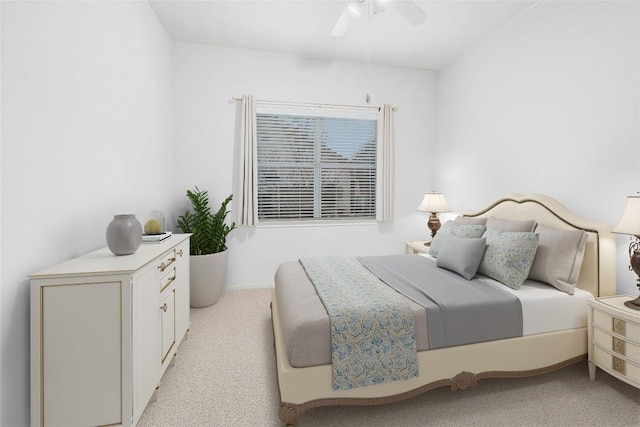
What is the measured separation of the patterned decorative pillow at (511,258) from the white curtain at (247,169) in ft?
8.63

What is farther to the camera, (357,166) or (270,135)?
(357,166)

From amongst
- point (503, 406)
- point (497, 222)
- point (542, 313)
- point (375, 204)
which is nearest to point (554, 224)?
point (497, 222)

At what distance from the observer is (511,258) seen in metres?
2.20

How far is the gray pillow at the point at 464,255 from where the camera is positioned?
2340mm

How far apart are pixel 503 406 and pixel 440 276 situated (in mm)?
881

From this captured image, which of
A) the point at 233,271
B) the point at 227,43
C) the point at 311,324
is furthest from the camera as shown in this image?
the point at 233,271

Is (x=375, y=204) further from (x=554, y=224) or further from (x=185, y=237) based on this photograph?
(x=185, y=237)

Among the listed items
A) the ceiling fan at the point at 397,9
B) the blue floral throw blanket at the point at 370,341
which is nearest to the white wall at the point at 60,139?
the blue floral throw blanket at the point at 370,341

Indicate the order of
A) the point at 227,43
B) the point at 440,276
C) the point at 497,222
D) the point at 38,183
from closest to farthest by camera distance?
the point at 38,183, the point at 440,276, the point at 497,222, the point at 227,43

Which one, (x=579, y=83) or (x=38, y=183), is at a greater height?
(x=579, y=83)

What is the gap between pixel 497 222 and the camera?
9.16ft

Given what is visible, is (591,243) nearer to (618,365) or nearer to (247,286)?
(618,365)

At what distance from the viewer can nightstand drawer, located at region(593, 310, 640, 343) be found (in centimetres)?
172

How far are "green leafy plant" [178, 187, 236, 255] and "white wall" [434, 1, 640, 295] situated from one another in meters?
2.99
